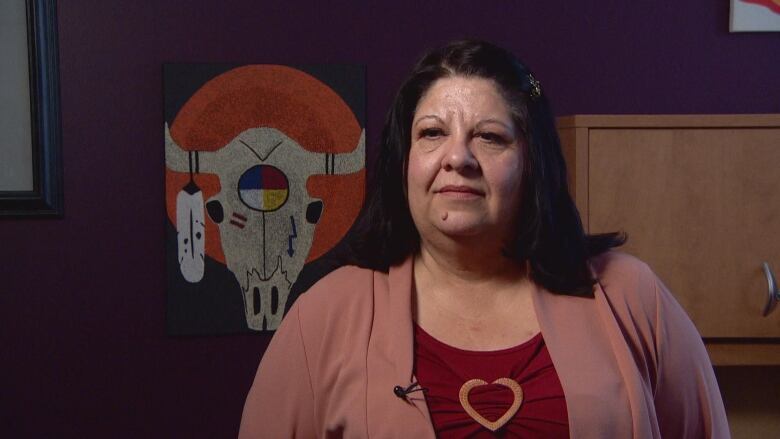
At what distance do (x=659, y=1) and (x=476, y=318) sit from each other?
4.65 feet

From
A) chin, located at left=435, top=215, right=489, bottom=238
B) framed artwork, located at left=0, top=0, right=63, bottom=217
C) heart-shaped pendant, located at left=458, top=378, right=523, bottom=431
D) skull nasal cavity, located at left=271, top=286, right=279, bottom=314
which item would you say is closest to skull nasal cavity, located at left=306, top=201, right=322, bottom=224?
skull nasal cavity, located at left=271, top=286, right=279, bottom=314

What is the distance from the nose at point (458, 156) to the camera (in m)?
1.36

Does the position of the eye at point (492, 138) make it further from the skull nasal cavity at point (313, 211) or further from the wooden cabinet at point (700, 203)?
the skull nasal cavity at point (313, 211)

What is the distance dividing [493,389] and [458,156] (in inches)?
15.9

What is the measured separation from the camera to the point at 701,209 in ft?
6.34

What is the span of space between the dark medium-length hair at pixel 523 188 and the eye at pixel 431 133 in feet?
0.18

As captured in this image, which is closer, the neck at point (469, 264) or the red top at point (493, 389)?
the red top at point (493, 389)

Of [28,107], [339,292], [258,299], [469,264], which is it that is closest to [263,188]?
[258,299]

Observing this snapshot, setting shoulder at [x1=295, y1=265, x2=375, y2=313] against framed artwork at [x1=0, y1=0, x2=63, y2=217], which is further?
framed artwork at [x1=0, y1=0, x2=63, y2=217]

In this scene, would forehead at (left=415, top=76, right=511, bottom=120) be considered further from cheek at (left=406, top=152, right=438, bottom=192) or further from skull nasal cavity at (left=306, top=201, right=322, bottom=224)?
skull nasal cavity at (left=306, top=201, right=322, bottom=224)

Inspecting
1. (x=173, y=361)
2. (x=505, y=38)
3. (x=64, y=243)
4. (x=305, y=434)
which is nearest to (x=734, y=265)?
(x=505, y=38)

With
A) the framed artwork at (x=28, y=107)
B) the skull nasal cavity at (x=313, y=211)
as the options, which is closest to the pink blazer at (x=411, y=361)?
the skull nasal cavity at (x=313, y=211)

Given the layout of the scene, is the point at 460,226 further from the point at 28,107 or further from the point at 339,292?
the point at 28,107

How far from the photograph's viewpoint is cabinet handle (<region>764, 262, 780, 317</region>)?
1.90 metres
